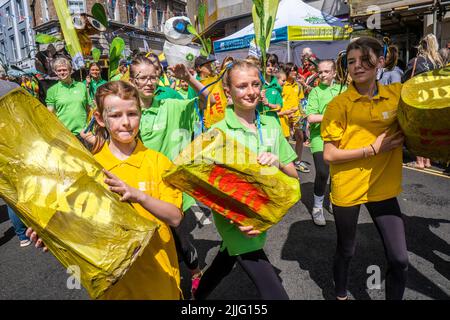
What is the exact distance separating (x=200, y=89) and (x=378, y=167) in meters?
1.51

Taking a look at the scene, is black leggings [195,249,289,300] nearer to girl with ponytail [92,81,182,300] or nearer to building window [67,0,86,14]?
girl with ponytail [92,81,182,300]

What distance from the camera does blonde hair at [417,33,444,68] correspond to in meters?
4.30

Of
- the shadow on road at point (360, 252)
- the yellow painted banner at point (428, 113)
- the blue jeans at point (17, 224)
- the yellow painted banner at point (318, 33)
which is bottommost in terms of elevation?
the shadow on road at point (360, 252)

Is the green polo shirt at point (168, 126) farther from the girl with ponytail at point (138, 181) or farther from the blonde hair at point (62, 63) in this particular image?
the blonde hair at point (62, 63)

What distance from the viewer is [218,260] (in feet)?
7.40

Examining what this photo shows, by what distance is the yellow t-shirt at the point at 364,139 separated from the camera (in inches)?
89.4

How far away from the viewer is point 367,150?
2.23m

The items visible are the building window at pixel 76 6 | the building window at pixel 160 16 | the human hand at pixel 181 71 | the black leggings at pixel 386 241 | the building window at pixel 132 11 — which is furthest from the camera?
the building window at pixel 160 16

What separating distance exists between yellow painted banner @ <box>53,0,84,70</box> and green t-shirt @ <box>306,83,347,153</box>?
252 centimetres

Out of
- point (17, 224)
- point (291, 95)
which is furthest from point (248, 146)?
point (291, 95)

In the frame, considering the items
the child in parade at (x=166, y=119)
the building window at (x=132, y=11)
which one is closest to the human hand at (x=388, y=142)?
the child in parade at (x=166, y=119)

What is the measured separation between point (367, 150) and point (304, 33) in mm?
10498

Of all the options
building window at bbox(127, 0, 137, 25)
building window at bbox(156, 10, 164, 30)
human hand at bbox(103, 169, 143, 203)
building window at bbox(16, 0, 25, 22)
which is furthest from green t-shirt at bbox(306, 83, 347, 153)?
building window at bbox(156, 10, 164, 30)

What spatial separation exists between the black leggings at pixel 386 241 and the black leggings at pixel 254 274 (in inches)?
26.0
